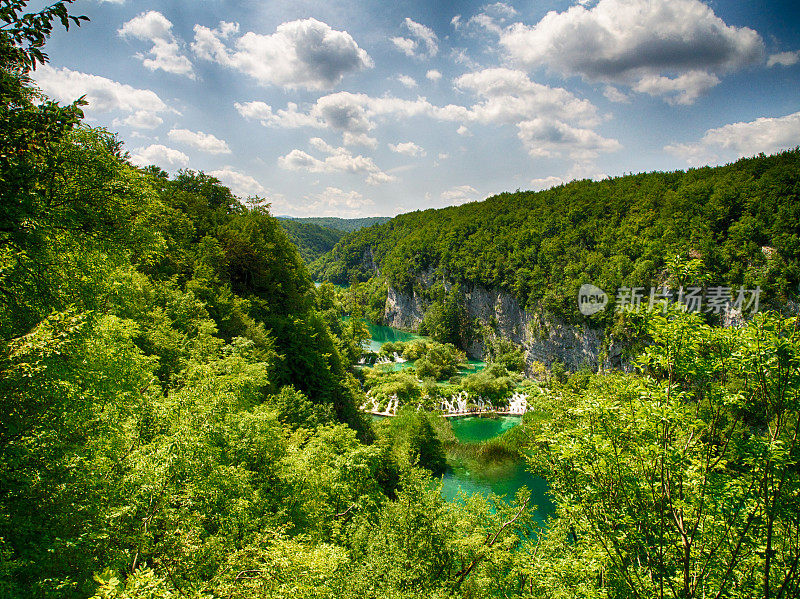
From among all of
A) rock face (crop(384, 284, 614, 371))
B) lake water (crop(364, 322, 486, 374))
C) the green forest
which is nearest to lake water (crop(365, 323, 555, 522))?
the green forest

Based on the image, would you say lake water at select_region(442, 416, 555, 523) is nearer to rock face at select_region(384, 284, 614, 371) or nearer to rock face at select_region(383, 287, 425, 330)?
rock face at select_region(384, 284, 614, 371)

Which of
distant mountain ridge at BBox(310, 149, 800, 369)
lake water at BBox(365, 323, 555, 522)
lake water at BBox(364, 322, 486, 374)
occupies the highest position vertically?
distant mountain ridge at BBox(310, 149, 800, 369)

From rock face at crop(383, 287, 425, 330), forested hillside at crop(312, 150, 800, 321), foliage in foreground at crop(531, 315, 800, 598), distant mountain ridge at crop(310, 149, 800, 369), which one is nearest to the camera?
foliage in foreground at crop(531, 315, 800, 598)

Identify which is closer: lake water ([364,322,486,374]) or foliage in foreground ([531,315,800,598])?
foliage in foreground ([531,315,800,598])

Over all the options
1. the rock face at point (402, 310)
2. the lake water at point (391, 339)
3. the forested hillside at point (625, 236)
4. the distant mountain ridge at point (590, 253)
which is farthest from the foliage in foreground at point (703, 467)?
the rock face at point (402, 310)

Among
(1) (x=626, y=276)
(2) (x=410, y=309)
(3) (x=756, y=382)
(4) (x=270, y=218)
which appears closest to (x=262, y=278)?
(4) (x=270, y=218)

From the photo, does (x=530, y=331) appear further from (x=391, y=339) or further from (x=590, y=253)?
(x=391, y=339)

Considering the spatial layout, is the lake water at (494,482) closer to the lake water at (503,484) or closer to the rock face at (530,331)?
the lake water at (503,484)
